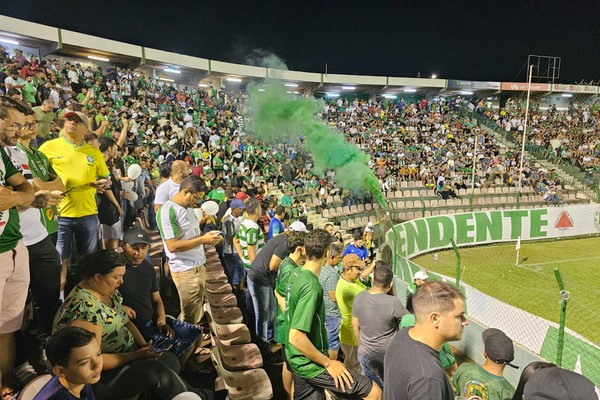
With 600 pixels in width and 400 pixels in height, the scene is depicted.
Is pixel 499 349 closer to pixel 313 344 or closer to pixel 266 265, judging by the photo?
pixel 313 344

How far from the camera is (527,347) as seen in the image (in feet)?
Result: 17.2

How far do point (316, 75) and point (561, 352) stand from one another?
28.9 meters

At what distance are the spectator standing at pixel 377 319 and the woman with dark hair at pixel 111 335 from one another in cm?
173

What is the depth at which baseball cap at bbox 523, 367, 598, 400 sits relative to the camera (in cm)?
191

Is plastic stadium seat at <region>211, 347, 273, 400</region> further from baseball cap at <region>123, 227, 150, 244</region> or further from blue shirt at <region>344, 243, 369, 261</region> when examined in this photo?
blue shirt at <region>344, 243, 369, 261</region>

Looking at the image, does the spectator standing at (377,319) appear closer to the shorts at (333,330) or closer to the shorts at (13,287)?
the shorts at (333,330)

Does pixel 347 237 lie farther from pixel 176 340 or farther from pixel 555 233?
pixel 176 340

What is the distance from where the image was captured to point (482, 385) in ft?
9.59

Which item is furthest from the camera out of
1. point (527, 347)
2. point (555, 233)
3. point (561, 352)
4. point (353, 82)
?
point (353, 82)

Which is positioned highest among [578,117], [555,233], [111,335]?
[578,117]

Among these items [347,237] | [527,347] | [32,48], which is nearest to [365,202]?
[347,237]

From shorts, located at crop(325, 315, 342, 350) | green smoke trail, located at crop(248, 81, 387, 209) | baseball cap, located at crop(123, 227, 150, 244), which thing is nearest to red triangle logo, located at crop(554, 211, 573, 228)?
green smoke trail, located at crop(248, 81, 387, 209)

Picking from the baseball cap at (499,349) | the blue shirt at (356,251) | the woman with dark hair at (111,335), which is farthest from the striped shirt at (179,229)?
the blue shirt at (356,251)

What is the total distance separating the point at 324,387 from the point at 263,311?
2.15m
